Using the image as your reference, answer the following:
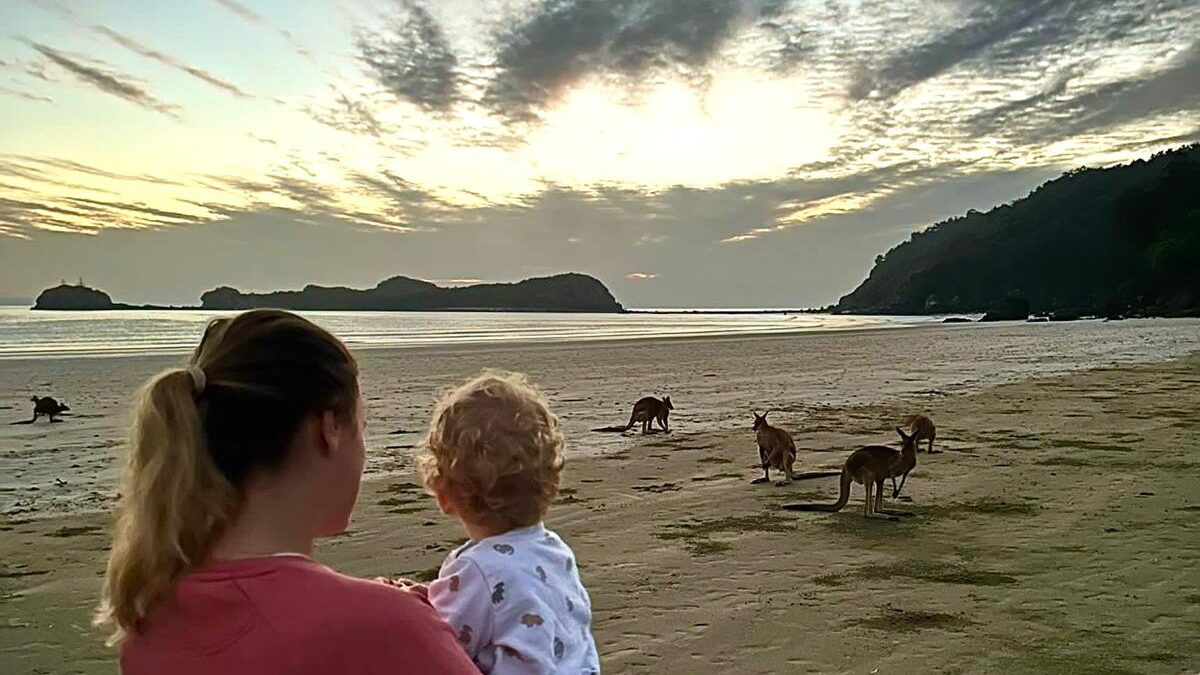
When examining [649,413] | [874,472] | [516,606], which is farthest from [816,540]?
[649,413]

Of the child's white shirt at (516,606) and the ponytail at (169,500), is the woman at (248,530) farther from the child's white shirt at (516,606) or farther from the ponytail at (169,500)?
the child's white shirt at (516,606)

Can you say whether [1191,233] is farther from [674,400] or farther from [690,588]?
[690,588]

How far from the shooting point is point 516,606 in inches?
77.7

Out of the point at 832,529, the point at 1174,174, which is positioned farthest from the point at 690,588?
the point at 1174,174

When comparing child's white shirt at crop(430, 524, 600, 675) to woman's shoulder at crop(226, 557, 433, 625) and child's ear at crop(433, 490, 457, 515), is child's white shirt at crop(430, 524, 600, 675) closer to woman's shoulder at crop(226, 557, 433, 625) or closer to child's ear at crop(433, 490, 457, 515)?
child's ear at crop(433, 490, 457, 515)

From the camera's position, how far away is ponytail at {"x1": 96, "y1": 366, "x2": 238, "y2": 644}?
4.42 feet

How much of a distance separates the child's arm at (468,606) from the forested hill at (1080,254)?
249 feet

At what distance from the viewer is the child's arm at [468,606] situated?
1.95m

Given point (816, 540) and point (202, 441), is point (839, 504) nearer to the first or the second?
point (816, 540)

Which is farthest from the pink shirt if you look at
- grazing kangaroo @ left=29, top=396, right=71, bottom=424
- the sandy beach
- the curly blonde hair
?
grazing kangaroo @ left=29, top=396, right=71, bottom=424

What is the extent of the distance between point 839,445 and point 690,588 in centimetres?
583

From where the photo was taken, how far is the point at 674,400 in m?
16.4

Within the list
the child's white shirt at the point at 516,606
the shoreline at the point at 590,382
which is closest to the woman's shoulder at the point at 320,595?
the child's white shirt at the point at 516,606

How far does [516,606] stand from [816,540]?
15.4 feet
